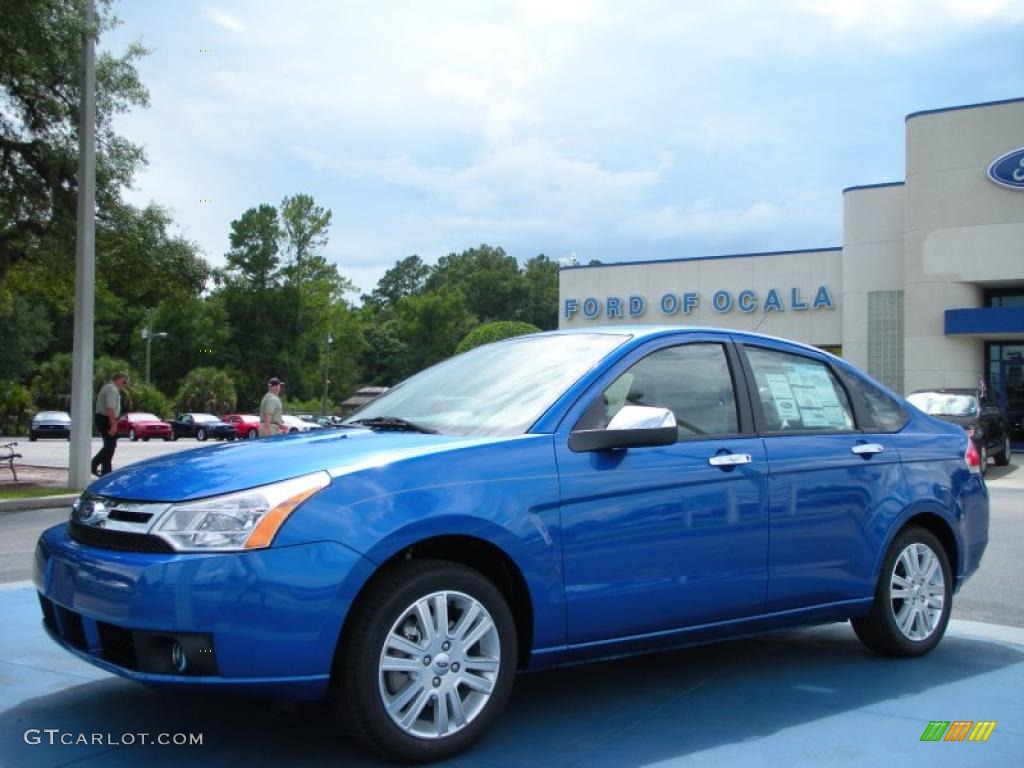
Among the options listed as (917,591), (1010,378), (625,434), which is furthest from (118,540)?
(1010,378)

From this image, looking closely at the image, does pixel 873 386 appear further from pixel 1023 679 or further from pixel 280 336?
pixel 280 336

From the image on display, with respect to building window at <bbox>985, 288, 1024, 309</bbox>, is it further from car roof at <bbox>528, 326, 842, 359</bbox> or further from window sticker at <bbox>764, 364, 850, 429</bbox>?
car roof at <bbox>528, 326, 842, 359</bbox>

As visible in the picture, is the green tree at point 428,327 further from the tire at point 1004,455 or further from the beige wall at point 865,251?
the tire at point 1004,455

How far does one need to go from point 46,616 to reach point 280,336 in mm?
83445

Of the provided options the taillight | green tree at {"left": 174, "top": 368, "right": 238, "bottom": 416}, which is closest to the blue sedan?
the taillight

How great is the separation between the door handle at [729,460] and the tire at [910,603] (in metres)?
1.11

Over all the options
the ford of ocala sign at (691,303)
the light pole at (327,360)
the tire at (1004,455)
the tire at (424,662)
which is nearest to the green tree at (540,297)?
the light pole at (327,360)

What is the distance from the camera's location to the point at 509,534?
12.5 feet

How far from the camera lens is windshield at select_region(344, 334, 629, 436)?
14.0 ft

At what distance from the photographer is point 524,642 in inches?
156

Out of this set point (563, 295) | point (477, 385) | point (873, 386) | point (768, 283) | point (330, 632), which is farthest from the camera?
point (563, 295)

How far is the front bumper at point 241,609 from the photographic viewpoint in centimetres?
332

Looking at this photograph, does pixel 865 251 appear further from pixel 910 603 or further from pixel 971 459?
pixel 910 603

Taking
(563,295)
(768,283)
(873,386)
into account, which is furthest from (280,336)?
(873,386)
